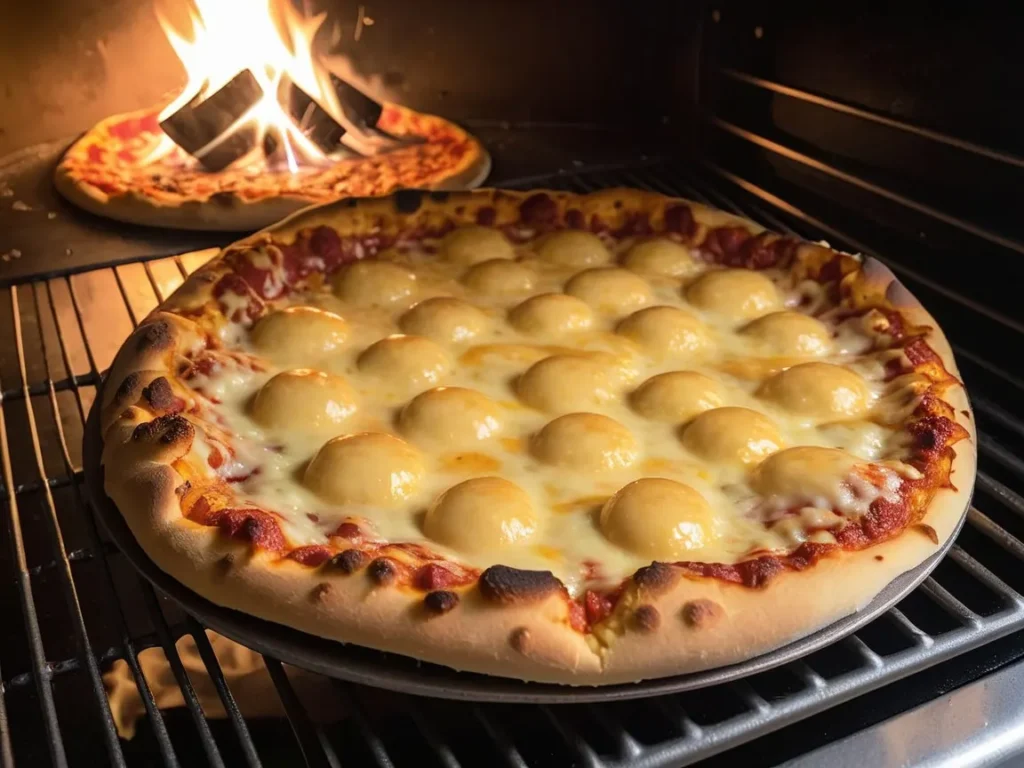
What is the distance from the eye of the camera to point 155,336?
65.4 inches

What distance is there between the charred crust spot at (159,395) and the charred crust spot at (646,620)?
2.61ft

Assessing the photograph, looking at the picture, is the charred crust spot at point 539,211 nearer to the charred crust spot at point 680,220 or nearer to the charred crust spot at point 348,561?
the charred crust spot at point 680,220

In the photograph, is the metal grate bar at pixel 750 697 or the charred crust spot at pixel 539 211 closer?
the metal grate bar at pixel 750 697

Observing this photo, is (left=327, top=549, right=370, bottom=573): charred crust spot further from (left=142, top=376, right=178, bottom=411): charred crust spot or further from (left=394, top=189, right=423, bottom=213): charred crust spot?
(left=394, top=189, right=423, bottom=213): charred crust spot

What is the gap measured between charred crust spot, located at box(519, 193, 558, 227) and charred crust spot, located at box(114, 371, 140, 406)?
1026 millimetres

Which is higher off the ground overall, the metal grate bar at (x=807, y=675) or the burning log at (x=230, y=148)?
the burning log at (x=230, y=148)

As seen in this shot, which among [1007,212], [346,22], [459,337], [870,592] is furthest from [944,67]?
[346,22]

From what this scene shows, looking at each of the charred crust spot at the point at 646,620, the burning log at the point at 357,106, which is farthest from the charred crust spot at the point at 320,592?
the burning log at the point at 357,106

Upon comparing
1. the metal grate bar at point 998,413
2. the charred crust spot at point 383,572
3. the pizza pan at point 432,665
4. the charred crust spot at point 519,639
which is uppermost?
the charred crust spot at point 383,572

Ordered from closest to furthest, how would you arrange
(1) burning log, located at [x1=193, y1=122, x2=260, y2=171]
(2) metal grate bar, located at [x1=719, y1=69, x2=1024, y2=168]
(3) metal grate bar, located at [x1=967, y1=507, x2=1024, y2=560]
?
(3) metal grate bar, located at [x1=967, y1=507, x2=1024, y2=560]
(2) metal grate bar, located at [x1=719, y1=69, x2=1024, y2=168]
(1) burning log, located at [x1=193, y1=122, x2=260, y2=171]

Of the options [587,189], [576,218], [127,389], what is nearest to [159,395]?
[127,389]

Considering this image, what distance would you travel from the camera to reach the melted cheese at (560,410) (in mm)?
1351

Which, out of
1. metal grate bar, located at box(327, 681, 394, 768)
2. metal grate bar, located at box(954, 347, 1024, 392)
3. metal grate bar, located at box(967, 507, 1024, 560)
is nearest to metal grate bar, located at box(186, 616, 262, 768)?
metal grate bar, located at box(327, 681, 394, 768)

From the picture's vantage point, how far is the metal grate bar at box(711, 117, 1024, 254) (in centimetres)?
191
